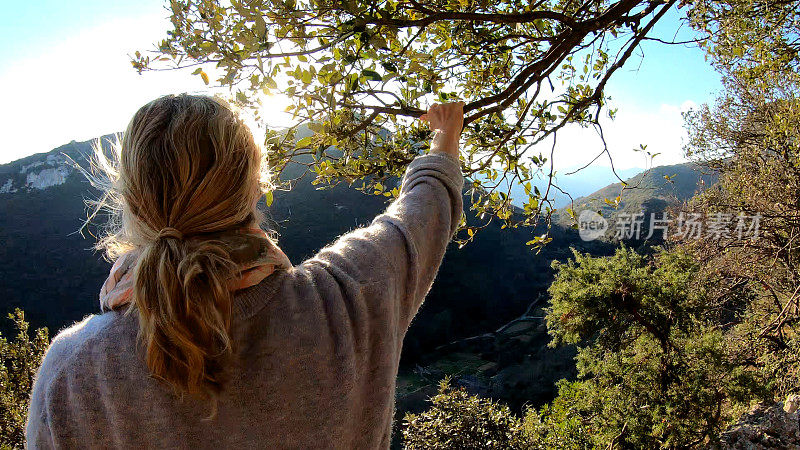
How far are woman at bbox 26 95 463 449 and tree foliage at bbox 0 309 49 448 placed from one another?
19.9ft

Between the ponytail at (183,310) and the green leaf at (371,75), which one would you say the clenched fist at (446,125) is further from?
the ponytail at (183,310)

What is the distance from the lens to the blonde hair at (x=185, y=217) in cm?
79

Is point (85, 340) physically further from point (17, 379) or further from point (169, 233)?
point (17, 379)

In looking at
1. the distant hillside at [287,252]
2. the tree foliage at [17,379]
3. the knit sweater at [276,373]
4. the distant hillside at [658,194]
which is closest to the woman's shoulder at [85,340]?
the knit sweater at [276,373]

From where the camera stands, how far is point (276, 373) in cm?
87

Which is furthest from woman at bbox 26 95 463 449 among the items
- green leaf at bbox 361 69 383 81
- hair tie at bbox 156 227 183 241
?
green leaf at bbox 361 69 383 81

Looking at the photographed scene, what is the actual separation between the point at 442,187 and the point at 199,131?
0.63m

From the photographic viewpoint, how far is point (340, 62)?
166cm

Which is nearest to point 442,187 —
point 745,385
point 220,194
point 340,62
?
point 220,194

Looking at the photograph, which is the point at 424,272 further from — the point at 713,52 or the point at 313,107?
the point at 713,52

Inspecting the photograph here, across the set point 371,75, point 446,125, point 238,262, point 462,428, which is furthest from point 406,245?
point 462,428

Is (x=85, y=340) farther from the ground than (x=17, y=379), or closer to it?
farther from the ground

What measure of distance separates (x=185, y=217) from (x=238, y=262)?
0.13 metres

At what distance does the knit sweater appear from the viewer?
823 mm
